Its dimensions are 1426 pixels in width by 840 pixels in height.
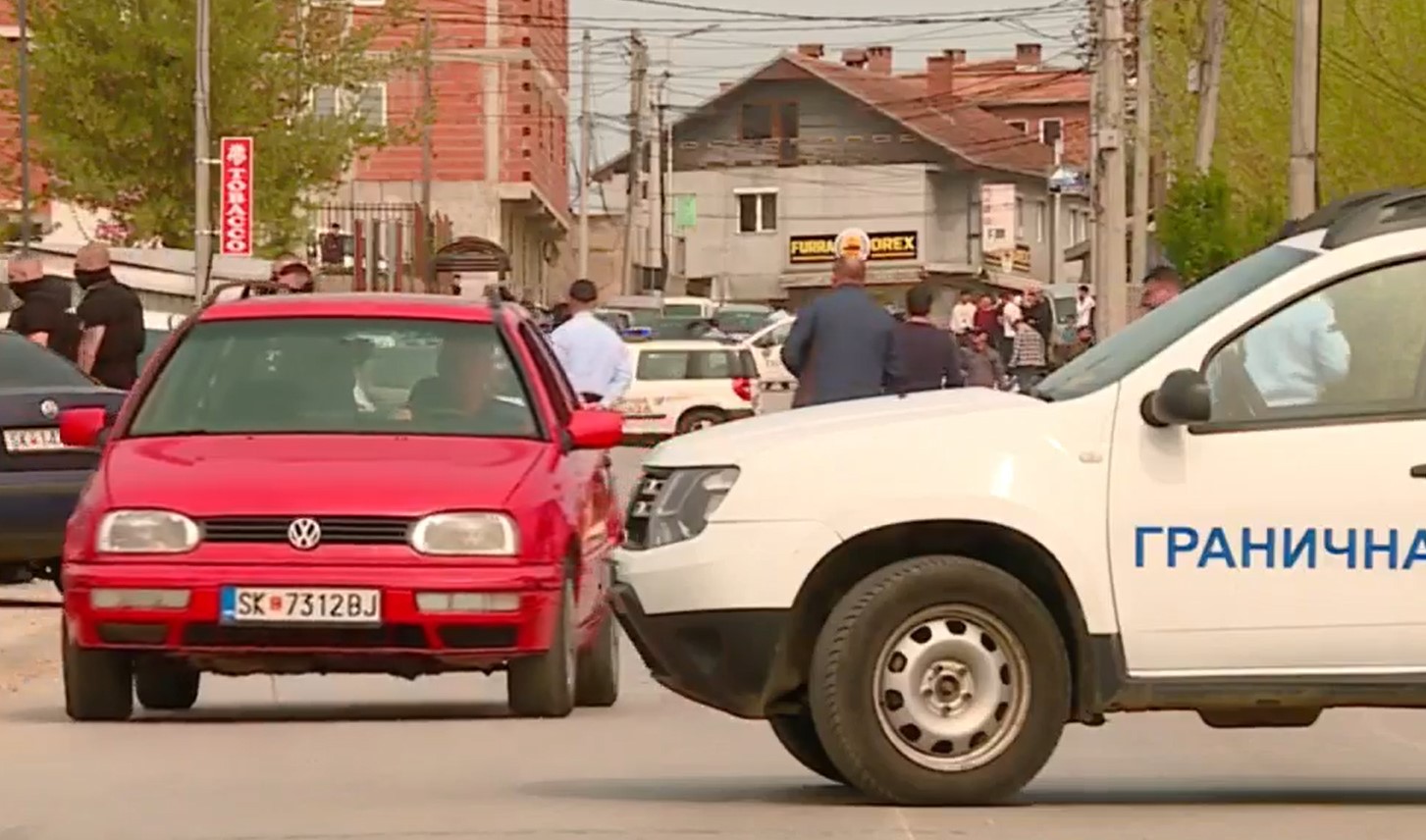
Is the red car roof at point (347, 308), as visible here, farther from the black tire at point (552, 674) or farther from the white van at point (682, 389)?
the white van at point (682, 389)

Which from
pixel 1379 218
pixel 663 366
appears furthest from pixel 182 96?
pixel 1379 218

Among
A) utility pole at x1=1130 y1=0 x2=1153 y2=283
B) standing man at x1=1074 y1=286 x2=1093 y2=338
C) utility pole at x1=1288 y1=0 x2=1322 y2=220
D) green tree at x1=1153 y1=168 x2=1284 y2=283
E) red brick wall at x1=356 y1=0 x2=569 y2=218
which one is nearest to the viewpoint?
utility pole at x1=1288 y1=0 x2=1322 y2=220

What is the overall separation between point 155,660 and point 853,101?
3998 inches

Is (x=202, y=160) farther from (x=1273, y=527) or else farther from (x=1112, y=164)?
(x=1273, y=527)

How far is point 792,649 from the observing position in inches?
375

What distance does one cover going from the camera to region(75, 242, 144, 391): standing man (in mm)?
21875

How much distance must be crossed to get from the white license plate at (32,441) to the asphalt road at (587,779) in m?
4.11

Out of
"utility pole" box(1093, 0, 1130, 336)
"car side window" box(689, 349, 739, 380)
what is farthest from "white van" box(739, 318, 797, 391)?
"car side window" box(689, 349, 739, 380)

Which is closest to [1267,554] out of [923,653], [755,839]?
[923,653]

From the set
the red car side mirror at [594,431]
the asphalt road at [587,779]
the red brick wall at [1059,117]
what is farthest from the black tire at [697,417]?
the red brick wall at [1059,117]

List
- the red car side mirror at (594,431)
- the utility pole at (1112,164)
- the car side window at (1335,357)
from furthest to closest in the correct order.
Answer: the utility pole at (1112,164)
the red car side mirror at (594,431)
the car side window at (1335,357)

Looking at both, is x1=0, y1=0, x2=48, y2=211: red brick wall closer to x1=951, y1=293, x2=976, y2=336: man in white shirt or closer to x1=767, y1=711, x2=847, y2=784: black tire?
x1=951, y1=293, x2=976, y2=336: man in white shirt

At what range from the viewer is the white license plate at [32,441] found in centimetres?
1784

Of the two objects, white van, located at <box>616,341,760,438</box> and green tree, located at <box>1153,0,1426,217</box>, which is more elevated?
green tree, located at <box>1153,0,1426,217</box>
